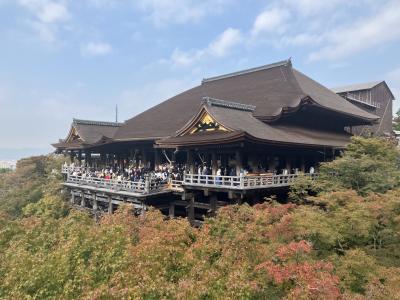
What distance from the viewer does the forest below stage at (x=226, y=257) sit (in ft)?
19.5

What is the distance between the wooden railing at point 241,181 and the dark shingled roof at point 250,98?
509 cm

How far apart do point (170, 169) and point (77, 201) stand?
12.0 metres

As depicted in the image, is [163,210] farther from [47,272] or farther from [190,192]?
[47,272]

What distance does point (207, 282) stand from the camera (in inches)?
238

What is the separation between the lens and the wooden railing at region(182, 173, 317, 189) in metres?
14.3

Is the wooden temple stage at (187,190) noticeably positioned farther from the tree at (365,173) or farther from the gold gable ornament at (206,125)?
the gold gable ornament at (206,125)

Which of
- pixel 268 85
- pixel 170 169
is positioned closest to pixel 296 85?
pixel 268 85

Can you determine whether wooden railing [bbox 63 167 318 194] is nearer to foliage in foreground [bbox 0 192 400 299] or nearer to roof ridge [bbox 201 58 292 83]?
foliage in foreground [bbox 0 192 400 299]

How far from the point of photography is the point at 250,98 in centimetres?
2442

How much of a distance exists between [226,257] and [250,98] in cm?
1871

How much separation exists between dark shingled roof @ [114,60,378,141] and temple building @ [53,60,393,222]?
103 mm

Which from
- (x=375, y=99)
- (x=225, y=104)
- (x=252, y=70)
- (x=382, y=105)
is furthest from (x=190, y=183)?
(x=382, y=105)

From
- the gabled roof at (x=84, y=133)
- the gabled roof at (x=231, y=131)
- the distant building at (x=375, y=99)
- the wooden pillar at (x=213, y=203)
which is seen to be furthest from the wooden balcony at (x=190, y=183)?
the distant building at (x=375, y=99)

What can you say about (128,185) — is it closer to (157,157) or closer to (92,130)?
(157,157)
